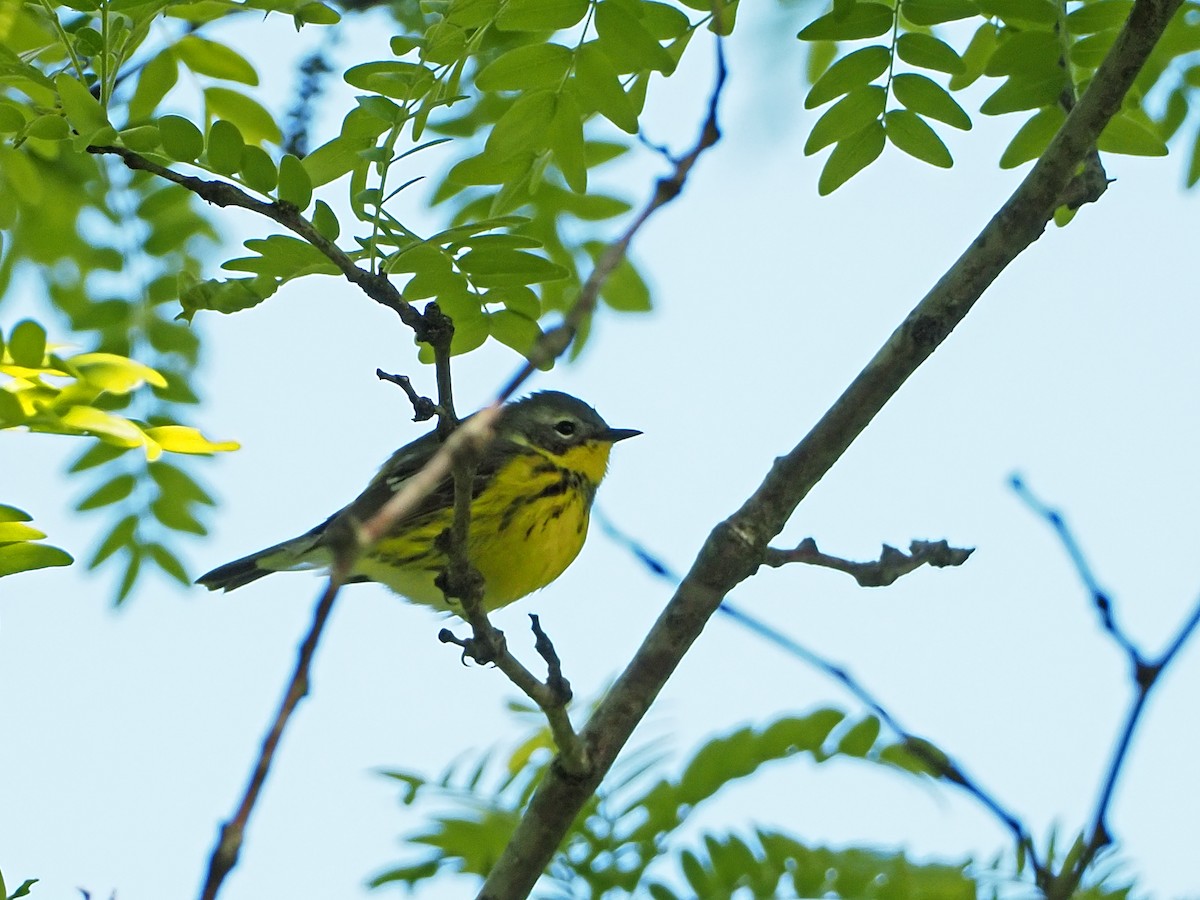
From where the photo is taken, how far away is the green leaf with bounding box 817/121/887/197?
3.64 m

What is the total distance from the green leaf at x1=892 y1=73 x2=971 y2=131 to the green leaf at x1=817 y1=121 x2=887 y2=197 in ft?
→ 0.31

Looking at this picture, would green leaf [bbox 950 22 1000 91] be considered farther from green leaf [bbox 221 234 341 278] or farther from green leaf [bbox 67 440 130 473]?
green leaf [bbox 67 440 130 473]

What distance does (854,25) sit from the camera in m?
3.49

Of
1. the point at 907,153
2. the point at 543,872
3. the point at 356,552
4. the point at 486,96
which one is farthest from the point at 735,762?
the point at 356,552

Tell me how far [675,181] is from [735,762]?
2241 mm

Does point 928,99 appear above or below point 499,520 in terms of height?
above

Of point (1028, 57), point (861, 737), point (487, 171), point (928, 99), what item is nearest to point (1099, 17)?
point (1028, 57)

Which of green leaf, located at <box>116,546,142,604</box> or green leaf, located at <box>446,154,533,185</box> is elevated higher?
green leaf, located at <box>446,154,533,185</box>

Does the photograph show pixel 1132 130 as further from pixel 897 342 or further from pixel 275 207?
pixel 275 207

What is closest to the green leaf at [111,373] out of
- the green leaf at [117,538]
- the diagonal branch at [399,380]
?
the diagonal branch at [399,380]

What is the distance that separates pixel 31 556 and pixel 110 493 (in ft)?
7.25

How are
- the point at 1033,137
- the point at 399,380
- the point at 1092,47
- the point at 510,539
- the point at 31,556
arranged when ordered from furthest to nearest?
the point at 510,539, the point at 1033,137, the point at 1092,47, the point at 31,556, the point at 399,380

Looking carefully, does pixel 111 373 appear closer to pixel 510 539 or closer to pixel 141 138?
pixel 141 138

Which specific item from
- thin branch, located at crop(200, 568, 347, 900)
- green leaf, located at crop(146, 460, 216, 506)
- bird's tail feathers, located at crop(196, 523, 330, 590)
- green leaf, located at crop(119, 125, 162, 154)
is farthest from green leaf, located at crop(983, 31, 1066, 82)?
bird's tail feathers, located at crop(196, 523, 330, 590)
